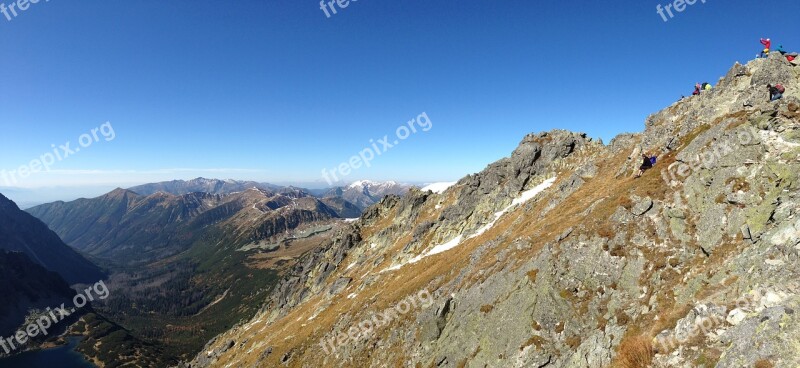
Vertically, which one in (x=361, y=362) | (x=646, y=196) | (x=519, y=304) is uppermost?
(x=646, y=196)

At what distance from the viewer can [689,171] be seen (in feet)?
112

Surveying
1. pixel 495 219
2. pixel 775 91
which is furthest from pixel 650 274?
pixel 495 219

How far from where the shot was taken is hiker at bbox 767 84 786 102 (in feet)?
114

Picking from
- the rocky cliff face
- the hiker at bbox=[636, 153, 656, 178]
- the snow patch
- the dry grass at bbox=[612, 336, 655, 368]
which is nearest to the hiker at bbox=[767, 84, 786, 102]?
the rocky cliff face

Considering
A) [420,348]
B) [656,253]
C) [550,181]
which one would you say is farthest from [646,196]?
[550,181]

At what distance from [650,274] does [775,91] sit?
25543 mm

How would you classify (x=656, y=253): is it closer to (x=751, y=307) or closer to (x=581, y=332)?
(x=581, y=332)

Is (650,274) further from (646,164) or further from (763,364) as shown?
(646,164)

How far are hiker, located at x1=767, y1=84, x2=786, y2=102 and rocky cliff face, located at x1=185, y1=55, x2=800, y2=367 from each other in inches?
27.9

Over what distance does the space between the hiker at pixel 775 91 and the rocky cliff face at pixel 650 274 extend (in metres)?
0.71

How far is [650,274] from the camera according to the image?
27.3m

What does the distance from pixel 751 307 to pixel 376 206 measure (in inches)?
7009

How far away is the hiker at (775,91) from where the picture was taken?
1371 inches

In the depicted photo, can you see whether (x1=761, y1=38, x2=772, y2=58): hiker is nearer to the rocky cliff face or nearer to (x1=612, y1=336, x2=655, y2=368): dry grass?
the rocky cliff face
